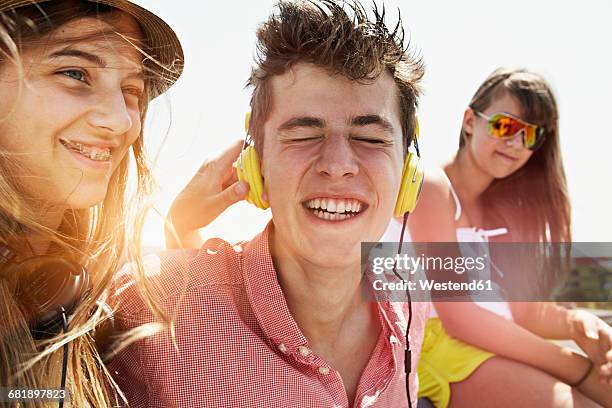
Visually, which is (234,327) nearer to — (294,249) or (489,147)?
(294,249)

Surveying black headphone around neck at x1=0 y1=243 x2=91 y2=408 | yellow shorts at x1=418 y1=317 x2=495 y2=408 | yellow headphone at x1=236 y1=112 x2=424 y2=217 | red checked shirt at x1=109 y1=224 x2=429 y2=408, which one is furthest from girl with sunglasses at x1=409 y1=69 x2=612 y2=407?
black headphone around neck at x1=0 y1=243 x2=91 y2=408

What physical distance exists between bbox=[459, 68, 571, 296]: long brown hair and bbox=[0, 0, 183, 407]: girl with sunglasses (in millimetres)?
2089

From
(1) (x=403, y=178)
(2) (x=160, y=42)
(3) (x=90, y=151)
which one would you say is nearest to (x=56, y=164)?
(3) (x=90, y=151)

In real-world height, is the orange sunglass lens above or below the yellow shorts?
above

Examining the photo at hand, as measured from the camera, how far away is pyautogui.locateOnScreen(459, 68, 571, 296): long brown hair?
3275mm

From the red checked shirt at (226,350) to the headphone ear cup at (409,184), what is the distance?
0.45 m

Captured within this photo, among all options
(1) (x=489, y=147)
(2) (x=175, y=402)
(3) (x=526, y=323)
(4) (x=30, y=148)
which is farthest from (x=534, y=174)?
(4) (x=30, y=148)

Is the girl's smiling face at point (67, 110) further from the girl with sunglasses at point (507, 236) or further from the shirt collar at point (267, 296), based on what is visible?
the girl with sunglasses at point (507, 236)

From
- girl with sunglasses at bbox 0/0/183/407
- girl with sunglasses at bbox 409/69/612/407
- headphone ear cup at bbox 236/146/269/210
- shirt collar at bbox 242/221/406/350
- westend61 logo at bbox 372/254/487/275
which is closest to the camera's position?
girl with sunglasses at bbox 0/0/183/407

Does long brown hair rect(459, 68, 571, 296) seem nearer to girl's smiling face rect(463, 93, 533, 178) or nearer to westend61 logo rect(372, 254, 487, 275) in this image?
girl's smiling face rect(463, 93, 533, 178)

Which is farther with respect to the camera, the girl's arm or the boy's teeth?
the girl's arm

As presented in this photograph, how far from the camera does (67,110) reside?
5.16ft

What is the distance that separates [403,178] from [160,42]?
838 mm

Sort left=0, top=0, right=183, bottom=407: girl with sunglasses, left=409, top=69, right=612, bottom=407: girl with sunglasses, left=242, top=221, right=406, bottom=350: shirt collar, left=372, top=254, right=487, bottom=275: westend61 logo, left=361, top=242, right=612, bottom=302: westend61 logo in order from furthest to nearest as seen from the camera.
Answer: left=361, top=242, right=612, bottom=302: westend61 logo < left=409, top=69, right=612, bottom=407: girl with sunglasses < left=372, top=254, right=487, bottom=275: westend61 logo < left=242, top=221, right=406, bottom=350: shirt collar < left=0, top=0, right=183, bottom=407: girl with sunglasses
